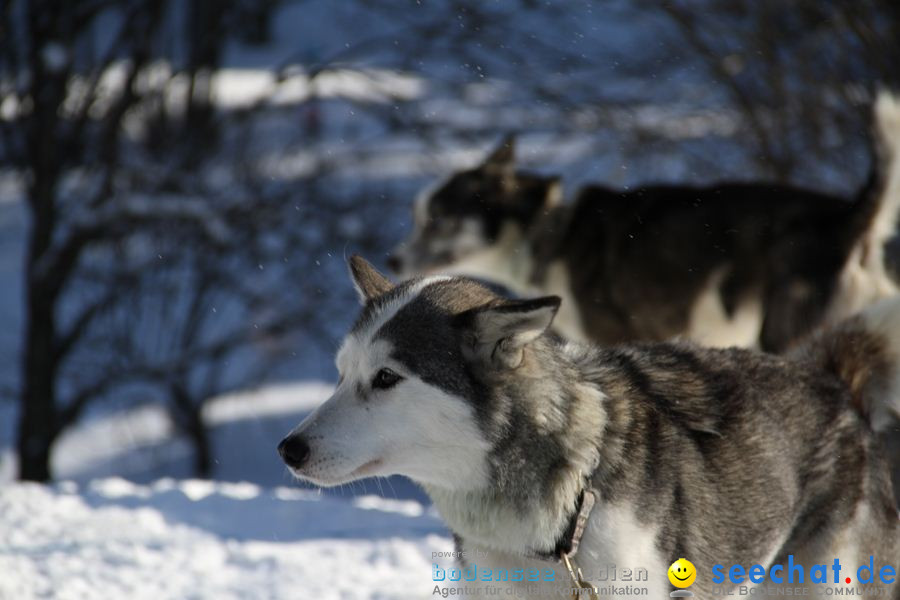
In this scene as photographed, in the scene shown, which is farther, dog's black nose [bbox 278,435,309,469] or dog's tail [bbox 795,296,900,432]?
dog's tail [bbox 795,296,900,432]

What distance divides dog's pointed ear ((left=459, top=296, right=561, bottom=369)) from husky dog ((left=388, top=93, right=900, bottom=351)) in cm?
245

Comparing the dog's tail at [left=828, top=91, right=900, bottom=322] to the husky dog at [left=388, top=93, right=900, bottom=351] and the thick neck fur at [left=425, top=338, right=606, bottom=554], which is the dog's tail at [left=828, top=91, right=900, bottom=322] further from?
the thick neck fur at [left=425, top=338, right=606, bottom=554]

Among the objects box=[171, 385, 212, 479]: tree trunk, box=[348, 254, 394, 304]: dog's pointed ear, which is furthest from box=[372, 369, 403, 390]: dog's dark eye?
box=[171, 385, 212, 479]: tree trunk

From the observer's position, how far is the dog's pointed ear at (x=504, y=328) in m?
2.66

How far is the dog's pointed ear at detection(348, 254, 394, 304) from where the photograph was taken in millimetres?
3149

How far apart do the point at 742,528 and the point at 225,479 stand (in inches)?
373

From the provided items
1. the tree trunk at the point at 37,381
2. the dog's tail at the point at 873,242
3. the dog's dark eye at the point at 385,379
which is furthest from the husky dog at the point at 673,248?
the tree trunk at the point at 37,381

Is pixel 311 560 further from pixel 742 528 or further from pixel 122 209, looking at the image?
pixel 122 209

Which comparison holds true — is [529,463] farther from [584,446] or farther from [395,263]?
[395,263]

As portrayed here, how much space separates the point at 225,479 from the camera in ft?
38.6

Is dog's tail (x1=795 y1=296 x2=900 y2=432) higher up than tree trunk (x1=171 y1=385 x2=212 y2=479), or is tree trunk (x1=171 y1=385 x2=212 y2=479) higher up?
dog's tail (x1=795 y1=296 x2=900 y2=432)

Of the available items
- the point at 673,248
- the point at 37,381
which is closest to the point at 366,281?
the point at 673,248

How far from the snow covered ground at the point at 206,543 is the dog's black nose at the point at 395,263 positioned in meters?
1.49

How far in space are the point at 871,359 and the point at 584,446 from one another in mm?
968
